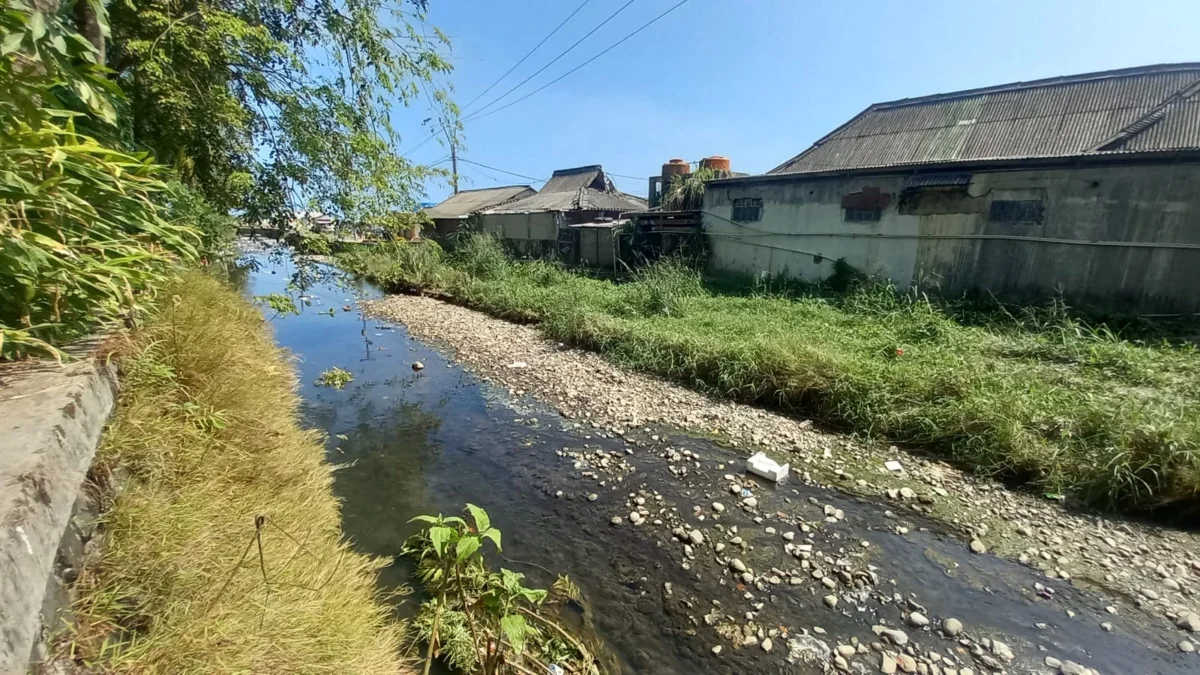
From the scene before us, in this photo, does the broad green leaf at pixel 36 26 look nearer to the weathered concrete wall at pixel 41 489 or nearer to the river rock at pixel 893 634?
the weathered concrete wall at pixel 41 489

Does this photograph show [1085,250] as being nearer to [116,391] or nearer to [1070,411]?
[1070,411]

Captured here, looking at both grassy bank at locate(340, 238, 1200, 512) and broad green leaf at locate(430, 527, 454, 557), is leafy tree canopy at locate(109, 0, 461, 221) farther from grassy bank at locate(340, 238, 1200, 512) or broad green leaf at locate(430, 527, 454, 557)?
broad green leaf at locate(430, 527, 454, 557)

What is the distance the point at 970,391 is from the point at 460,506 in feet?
16.9

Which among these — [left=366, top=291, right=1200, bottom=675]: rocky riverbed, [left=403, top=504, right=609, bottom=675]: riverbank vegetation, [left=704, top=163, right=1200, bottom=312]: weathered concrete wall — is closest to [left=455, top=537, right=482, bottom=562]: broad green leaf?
[left=403, top=504, right=609, bottom=675]: riverbank vegetation

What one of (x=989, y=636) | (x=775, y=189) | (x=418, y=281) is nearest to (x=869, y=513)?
(x=989, y=636)

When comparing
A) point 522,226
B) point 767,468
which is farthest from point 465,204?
point 767,468

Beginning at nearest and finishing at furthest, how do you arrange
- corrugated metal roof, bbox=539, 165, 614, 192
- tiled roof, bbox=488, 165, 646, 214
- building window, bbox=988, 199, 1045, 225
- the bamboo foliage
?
the bamboo foliage < building window, bbox=988, 199, 1045, 225 < tiled roof, bbox=488, 165, 646, 214 < corrugated metal roof, bbox=539, 165, 614, 192

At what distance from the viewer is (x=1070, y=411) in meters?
4.38

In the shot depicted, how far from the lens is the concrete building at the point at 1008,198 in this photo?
22.7ft

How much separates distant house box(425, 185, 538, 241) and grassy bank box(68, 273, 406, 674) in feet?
58.3

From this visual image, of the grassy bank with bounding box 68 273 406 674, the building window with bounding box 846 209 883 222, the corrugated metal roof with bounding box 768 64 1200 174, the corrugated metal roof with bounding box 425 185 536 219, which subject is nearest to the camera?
the grassy bank with bounding box 68 273 406 674

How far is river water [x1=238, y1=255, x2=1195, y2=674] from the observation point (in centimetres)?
282

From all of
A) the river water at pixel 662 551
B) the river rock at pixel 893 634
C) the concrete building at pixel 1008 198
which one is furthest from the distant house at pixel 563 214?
the river rock at pixel 893 634

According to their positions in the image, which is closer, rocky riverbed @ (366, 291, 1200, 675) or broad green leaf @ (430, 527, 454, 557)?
broad green leaf @ (430, 527, 454, 557)
